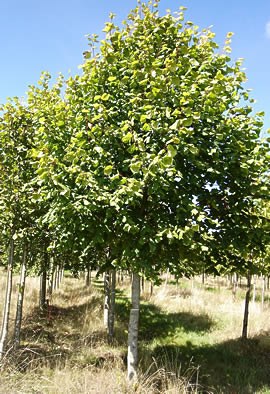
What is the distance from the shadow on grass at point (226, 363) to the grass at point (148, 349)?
3 centimetres

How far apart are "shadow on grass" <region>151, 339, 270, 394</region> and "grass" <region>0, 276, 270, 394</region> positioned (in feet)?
0.09

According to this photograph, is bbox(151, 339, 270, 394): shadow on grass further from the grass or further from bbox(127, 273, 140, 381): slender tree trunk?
bbox(127, 273, 140, 381): slender tree trunk

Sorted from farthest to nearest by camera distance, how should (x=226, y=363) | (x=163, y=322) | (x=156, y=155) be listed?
1. (x=163, y=322)
2. (x=226, y=363)
3. (x=156, y=155)

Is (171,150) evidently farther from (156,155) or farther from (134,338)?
(134,338)

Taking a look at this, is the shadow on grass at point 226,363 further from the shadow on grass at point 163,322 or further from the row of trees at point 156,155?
the row of trees at point 156,155

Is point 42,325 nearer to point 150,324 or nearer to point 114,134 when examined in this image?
point 150,324

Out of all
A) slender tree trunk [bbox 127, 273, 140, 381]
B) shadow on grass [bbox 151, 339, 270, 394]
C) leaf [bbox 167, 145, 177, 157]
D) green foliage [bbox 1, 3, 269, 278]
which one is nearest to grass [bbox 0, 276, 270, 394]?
shadow on grass [bbox 151, 339, 270, 394]

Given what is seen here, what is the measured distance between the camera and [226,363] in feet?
34.0

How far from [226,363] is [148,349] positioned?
8.04ft

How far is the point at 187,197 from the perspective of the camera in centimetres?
604

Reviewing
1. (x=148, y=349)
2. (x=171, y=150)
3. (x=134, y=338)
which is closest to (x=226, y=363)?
(x=148, y=349)

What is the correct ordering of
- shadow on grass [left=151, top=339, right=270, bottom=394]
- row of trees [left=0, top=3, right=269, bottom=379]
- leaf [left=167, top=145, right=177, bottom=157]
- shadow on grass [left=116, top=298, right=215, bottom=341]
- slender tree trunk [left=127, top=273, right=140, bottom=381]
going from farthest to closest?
shadow on grass [left=116, top=298, right=215, bottom=341], shadow on grass [left=151, top=339, right=270, bottom=394], slender tree trunk [left=127, top=273, right=140, bottom=381], row of trees [left=0, top=3, right=269, bottom=379], leaf [left=167, top=145, right=177, bottom=157]

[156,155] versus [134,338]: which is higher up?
[156,155]

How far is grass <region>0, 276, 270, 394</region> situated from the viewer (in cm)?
615
